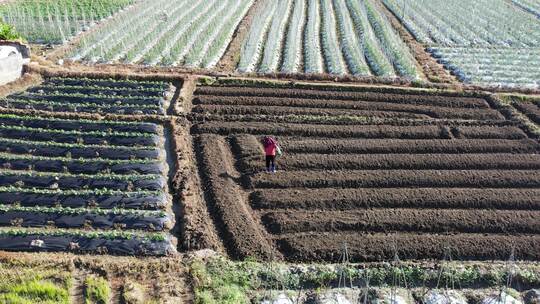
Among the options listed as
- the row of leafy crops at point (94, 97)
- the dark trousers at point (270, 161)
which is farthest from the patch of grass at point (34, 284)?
the row of leafy crops at point (94, 97)

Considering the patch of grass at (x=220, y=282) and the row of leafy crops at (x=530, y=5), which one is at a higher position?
the row of leafy crops at (x=530, y=5)

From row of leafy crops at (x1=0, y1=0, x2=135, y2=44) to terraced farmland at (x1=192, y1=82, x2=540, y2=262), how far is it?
1257cm

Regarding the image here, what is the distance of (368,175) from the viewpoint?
47.3ft

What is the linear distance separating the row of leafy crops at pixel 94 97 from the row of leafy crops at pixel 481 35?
13.7m

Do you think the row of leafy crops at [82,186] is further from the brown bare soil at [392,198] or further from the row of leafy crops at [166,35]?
the row of leafy crops at [166,35]

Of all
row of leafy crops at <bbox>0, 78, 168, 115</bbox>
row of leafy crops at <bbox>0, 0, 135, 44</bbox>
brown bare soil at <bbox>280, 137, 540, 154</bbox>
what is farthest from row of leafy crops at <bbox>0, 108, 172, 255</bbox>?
row of leafy crops at <bbox>0, 0, 135, 44</bbox>

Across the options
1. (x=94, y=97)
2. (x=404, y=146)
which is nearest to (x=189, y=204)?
(x=404, y=146)

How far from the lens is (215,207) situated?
13039 mm

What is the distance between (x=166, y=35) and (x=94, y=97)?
9.44 m

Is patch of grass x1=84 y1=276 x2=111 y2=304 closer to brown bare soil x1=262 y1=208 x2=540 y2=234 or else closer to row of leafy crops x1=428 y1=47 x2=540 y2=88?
brown bare soil x1=262 y1=208 x2=540 y2=234

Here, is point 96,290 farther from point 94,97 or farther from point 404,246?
point 94,97

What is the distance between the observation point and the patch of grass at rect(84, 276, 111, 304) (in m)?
10.1

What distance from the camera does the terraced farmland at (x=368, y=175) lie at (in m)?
11.9

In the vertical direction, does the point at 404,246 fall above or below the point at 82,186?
below
